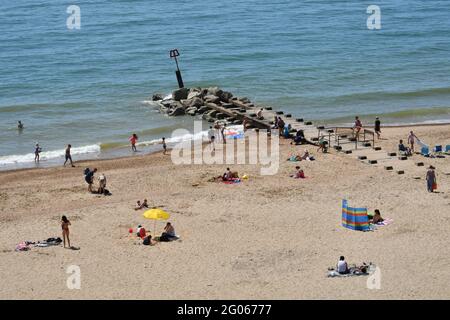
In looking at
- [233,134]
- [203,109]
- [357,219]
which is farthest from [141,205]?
[203,109]

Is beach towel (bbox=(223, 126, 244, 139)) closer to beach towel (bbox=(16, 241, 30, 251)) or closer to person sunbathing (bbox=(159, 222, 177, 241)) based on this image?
person sunbathing (bbox=(159, 222, 177, 241))

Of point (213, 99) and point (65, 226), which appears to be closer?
point (65, 226)

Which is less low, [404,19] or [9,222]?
[404,19]

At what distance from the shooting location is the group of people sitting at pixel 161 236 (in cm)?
2263

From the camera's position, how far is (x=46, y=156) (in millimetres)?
34656

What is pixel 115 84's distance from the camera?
48.7 metres

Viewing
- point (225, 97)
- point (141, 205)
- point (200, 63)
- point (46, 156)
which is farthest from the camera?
point (200, 63)

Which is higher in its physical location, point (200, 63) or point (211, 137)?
point (200, 63)

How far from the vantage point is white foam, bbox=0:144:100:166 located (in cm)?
3412

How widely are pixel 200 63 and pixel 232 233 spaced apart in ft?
105

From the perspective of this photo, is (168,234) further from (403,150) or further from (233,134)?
(233,134)
